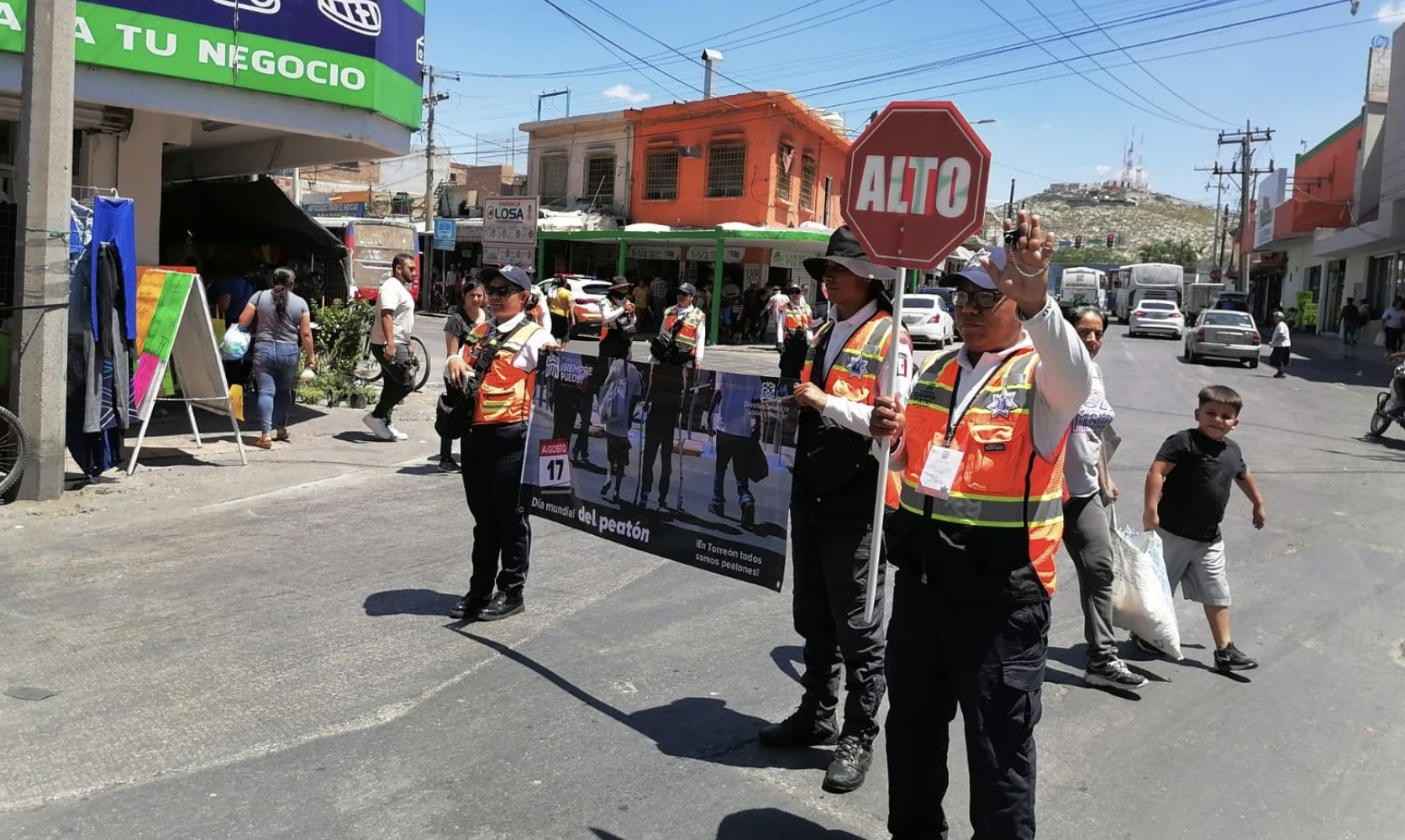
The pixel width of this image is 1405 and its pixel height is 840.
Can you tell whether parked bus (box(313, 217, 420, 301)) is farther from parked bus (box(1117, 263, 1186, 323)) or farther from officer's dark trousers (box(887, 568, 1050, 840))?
parked bus (box(1117, 263, 1186, 323))

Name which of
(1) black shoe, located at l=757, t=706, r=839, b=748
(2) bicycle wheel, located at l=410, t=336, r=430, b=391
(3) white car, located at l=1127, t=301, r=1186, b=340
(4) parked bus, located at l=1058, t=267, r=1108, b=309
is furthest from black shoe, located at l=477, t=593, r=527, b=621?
(4) parked bus, located at l=1058, t=267, r=1108, b=309

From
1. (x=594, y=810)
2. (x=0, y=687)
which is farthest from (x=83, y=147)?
(x=594, y=810)

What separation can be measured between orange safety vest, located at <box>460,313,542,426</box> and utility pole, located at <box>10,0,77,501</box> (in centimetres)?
414

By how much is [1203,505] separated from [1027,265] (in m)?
3.27

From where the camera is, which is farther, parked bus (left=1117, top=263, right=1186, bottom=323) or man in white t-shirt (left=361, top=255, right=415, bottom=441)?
parked bus (left=1117, top=263, right=1186, bottom=323)

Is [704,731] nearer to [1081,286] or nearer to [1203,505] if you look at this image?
[1203,505]

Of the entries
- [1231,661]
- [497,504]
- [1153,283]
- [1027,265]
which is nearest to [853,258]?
[1027,265]

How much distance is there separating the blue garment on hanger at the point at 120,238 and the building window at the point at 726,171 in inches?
1107

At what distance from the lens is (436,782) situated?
3791 millimetres

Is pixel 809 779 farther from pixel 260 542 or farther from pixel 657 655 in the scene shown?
pixel 260 542

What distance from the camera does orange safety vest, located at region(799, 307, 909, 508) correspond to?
3.89 metres

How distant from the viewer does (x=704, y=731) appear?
430 centimetres

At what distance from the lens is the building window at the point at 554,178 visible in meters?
40.7

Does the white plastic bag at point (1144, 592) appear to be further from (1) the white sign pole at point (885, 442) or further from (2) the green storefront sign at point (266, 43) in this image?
(2) the green storefront sign at point (266, 43)
